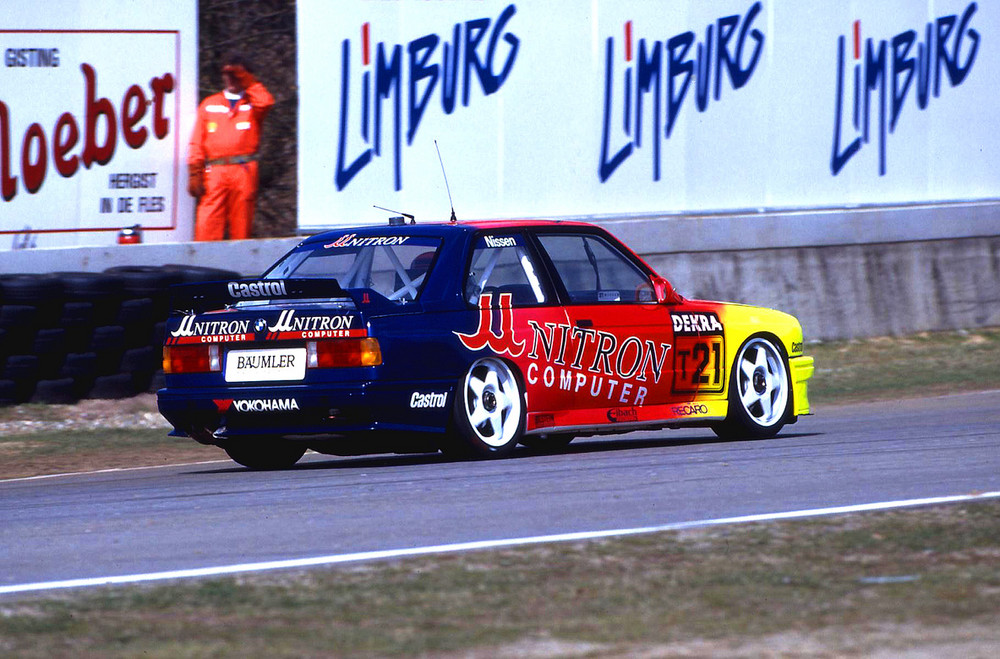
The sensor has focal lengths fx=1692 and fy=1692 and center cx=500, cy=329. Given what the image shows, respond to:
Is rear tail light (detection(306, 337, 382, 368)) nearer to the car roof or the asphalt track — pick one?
the asphalt track

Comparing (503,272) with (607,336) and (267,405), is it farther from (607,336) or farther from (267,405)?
(267,405)

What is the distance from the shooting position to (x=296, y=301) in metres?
9.37

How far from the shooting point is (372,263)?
32.1ft

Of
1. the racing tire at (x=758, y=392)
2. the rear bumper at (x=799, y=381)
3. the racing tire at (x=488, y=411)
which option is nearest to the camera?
the racing tire at (x=488, y=411)

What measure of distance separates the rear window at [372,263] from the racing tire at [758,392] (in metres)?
2.30

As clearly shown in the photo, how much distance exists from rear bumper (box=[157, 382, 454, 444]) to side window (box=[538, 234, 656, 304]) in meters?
1.39

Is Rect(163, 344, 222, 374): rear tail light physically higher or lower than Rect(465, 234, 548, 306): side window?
lower

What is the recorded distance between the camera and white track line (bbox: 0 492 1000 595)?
5965mm

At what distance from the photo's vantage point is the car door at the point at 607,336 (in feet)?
32.9

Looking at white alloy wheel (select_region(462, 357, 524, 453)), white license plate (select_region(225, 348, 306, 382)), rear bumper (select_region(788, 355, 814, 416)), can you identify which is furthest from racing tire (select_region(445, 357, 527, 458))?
rear bumper (select_region(788, 355, 814, 416))

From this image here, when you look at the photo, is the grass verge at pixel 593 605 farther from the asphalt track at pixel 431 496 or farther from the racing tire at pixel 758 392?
the racing tire at pixel 758 392

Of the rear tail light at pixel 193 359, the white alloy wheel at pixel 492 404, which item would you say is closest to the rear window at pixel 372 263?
the white alloy wheel at pixel 492 404

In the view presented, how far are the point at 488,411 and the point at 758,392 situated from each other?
2.20m

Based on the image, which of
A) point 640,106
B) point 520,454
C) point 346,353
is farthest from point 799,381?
point 640,106
